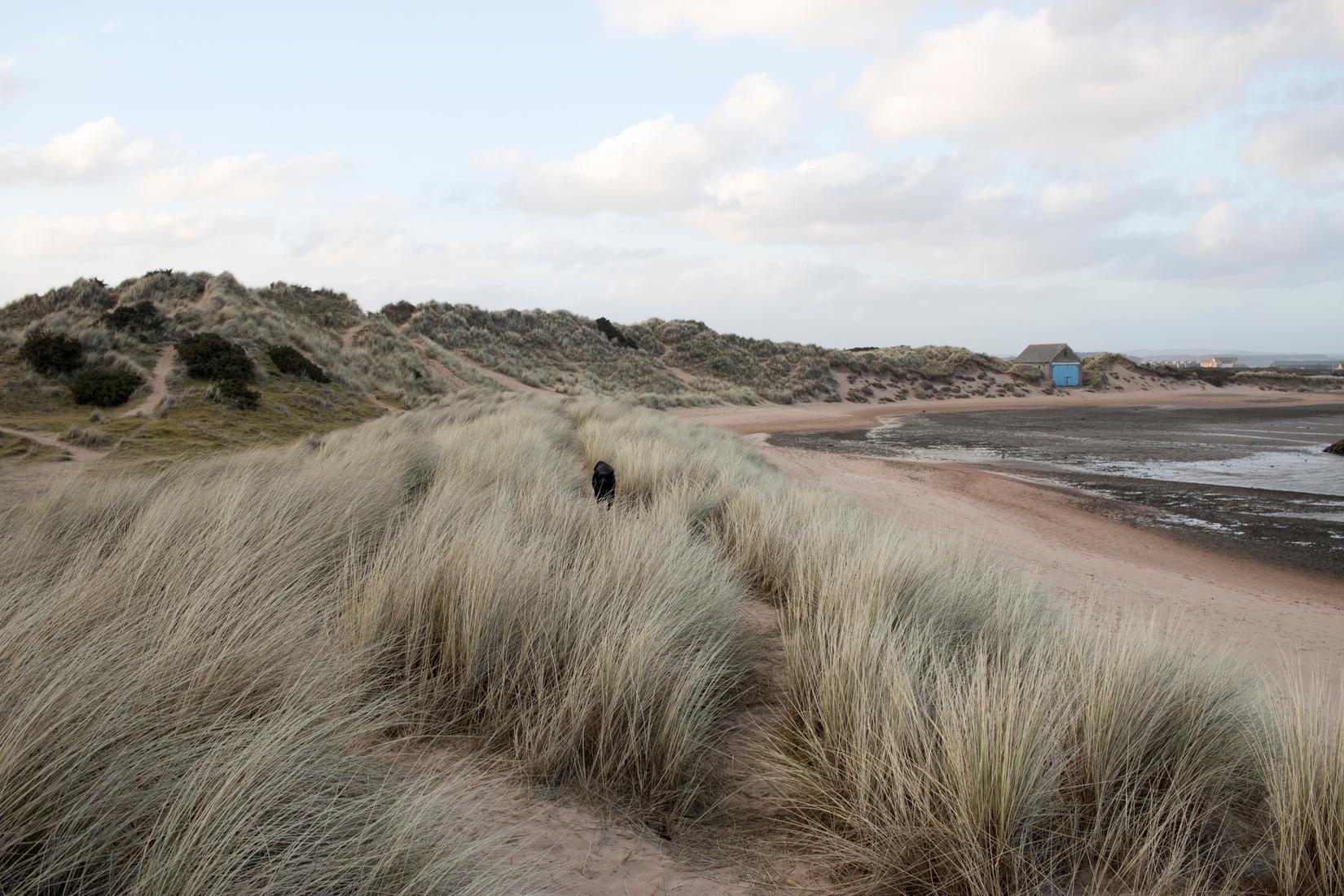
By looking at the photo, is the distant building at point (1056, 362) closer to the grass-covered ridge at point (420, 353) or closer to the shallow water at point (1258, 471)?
the grass-covered ridge at point (420, 353)

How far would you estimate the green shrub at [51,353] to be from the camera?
45.7 ft

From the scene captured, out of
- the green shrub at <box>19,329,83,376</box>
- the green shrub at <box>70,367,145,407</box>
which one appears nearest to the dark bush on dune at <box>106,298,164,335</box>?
the green shrub at <box>19,329,83,376</box>

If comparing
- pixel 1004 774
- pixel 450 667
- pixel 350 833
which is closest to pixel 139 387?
pixel 450 667

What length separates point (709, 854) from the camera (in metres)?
2.33

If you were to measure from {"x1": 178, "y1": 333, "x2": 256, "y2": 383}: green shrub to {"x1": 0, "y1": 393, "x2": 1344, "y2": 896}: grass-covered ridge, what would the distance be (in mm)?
12998

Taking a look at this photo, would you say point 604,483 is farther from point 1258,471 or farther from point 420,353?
point 420,353

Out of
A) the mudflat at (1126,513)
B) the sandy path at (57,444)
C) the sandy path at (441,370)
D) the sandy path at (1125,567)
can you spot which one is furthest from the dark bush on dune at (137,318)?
the sandy path at (1125,567)

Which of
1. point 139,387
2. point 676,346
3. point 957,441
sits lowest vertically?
point 957,441

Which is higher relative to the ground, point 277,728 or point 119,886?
point 277,728

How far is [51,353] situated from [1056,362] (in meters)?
64.9

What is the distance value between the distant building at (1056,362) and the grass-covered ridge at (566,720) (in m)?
63.2

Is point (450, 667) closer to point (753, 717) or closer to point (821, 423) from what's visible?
point (753, 717)

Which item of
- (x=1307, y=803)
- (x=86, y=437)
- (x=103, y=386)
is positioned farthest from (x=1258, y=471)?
(x=103, y=386)

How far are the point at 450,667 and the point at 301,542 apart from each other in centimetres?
159
